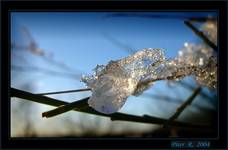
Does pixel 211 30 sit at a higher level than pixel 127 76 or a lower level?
higher

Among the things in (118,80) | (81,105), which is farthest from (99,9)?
(81,105)

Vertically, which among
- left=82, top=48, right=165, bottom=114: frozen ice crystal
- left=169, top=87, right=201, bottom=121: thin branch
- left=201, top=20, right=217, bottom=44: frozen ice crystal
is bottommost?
left=169, top=87, right=201, bottom=121: thin branch

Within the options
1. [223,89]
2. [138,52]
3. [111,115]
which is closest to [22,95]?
[111,115]

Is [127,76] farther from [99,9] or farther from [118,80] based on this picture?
[99,9]

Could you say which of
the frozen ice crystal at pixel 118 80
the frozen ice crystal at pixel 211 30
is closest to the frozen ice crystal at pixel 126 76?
the frozen ice crystal at pixel 118 80

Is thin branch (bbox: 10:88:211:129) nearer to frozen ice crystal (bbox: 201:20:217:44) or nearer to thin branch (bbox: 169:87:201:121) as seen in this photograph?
thin branch (bbox: 169:87:201:121)

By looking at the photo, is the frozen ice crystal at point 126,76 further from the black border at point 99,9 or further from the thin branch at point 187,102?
the black border at point 99,9

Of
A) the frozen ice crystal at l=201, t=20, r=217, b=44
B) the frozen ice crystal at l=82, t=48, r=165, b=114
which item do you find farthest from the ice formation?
the frozen ice crystal at l=201, t=20, r=217, b=44

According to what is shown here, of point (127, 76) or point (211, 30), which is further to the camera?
point (211, 30)
